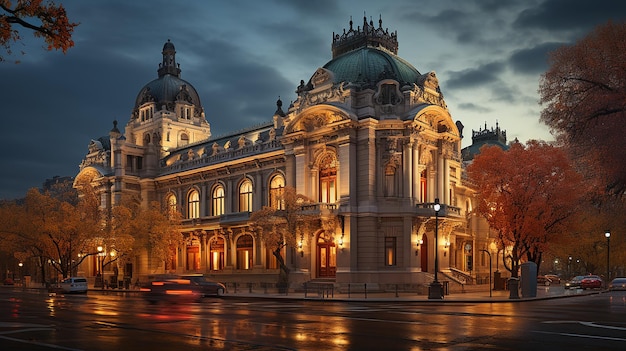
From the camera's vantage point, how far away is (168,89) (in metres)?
82.3

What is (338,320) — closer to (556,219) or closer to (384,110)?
(384,110)

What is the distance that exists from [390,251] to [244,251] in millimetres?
16306

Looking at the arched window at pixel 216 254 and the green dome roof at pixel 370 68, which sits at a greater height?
the green dome roof at pixel 370 68

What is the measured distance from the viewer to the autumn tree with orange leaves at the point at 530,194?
49938 millimetres

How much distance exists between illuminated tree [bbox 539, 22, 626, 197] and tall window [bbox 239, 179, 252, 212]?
32.1 m

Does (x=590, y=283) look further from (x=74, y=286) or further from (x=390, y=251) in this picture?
(x=74, y=286)

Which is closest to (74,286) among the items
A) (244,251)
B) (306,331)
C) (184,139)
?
(244,251)

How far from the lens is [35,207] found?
6444 centimetres

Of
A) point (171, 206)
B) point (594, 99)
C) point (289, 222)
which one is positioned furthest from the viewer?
point (171, 206)

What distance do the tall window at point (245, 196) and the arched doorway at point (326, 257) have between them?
37.5 feet

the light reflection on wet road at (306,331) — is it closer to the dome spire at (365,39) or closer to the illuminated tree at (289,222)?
the illuminated tree at (289,222)

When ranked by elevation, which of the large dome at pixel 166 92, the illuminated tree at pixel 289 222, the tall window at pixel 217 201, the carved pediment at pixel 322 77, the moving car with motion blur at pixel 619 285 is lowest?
the moving car with motion blur at pixel 619 285

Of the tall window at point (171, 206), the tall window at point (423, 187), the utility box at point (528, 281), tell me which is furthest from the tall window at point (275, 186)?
the utility box at point (528, 281)

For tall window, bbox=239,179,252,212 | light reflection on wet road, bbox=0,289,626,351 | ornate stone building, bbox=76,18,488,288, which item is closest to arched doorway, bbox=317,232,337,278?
ornate stone building, bbox=76,18,488,288
